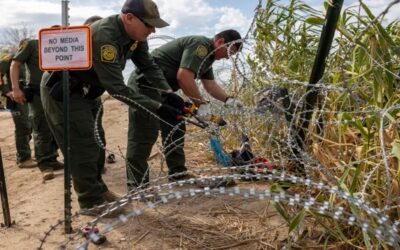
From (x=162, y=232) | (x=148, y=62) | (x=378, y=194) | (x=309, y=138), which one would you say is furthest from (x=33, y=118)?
(x=378, y=194)

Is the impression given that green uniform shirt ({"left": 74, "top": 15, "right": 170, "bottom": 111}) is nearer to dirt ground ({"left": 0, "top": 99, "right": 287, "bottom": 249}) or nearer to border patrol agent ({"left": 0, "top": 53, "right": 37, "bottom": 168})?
dirt ground ({"left": 0, "top": 99, "right": 287, "bottom": 249})

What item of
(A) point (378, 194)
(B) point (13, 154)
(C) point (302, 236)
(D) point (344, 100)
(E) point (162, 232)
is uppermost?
(D) point (344, 100)

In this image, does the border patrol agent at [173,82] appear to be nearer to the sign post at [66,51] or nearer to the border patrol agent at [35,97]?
the sign post at [66,51]

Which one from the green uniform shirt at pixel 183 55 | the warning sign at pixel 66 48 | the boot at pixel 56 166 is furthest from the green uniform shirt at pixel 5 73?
the warning sign at pixel 66 48

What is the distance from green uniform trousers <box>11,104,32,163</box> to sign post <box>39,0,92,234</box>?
280 cm

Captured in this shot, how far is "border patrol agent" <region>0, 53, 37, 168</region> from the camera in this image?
525cm

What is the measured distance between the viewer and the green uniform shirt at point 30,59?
4.46m

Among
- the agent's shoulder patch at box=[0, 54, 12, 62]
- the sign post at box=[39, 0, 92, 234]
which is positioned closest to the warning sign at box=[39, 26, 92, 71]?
the sign post at box=[39, 0, 92, 234]

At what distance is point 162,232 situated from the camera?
2.77m

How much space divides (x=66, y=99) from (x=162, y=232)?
3.28ft

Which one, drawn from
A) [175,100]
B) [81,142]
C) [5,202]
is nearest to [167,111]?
[175,100]

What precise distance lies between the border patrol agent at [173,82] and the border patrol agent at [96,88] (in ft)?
1.20

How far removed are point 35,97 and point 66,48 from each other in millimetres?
2163

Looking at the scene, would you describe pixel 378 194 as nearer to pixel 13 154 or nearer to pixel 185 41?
pixel 185 41
